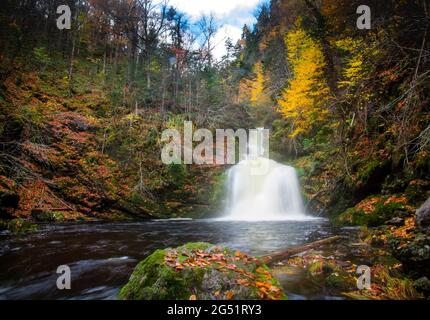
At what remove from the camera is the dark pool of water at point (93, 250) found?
4.58 meters

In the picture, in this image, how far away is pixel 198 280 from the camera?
11.2 feet

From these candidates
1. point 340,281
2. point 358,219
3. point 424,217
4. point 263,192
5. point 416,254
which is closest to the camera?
point 416,254

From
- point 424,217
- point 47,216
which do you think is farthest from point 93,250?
point 424,217

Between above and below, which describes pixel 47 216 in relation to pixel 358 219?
below

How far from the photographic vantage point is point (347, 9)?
1084 cm

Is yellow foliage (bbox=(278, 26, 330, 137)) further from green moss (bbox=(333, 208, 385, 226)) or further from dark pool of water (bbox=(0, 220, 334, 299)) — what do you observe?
dark pool of water (bbox=(0, 220, 334, 299))

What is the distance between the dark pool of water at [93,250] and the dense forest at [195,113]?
5.65ft

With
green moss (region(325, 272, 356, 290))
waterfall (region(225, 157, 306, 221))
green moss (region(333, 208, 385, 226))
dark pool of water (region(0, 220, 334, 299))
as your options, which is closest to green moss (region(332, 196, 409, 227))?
green moss (region(333, 208, 385, 226))

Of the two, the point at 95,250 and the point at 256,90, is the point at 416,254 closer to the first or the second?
the point at 95,250

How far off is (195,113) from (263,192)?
8167 mm

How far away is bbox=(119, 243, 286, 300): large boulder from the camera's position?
10.7ft

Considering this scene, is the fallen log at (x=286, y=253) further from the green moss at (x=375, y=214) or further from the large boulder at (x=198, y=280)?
the green moss at (x=375, y=214)

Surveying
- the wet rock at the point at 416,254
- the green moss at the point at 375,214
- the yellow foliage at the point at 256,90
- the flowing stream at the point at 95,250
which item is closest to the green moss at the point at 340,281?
the flowing stream at the point at 95,250

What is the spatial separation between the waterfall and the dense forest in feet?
2.69
